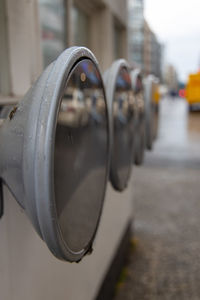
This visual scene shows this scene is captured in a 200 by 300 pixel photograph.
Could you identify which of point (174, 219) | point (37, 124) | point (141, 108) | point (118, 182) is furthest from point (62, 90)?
Answer: point (174, 219)

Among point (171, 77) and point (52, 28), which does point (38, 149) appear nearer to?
point (52, 28)

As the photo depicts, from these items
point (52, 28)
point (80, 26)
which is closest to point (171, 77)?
point (80, 26)

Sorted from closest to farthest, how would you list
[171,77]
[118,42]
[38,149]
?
[38,149], [118,42], [171,77]

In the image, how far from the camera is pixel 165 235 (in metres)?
3.20

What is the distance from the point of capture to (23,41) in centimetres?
140

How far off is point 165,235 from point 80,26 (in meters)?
1.91

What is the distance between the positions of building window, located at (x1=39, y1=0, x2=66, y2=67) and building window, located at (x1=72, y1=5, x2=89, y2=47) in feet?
1.15

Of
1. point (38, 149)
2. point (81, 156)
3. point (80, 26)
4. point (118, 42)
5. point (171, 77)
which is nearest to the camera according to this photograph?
point (38, 149)

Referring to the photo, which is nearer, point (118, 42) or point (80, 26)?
point (80, 26)

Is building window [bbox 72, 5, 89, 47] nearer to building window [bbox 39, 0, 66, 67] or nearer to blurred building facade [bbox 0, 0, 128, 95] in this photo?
blurred building facade [bbox 0, 0, 128, 95]

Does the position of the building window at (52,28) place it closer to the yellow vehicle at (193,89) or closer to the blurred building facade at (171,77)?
the yellow vehicle at (193,89)

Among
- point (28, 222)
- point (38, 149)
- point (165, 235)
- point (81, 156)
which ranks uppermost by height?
point (38, 149)

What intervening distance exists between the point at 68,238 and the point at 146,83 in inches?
75.2

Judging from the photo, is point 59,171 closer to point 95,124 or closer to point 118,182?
point 95,124
